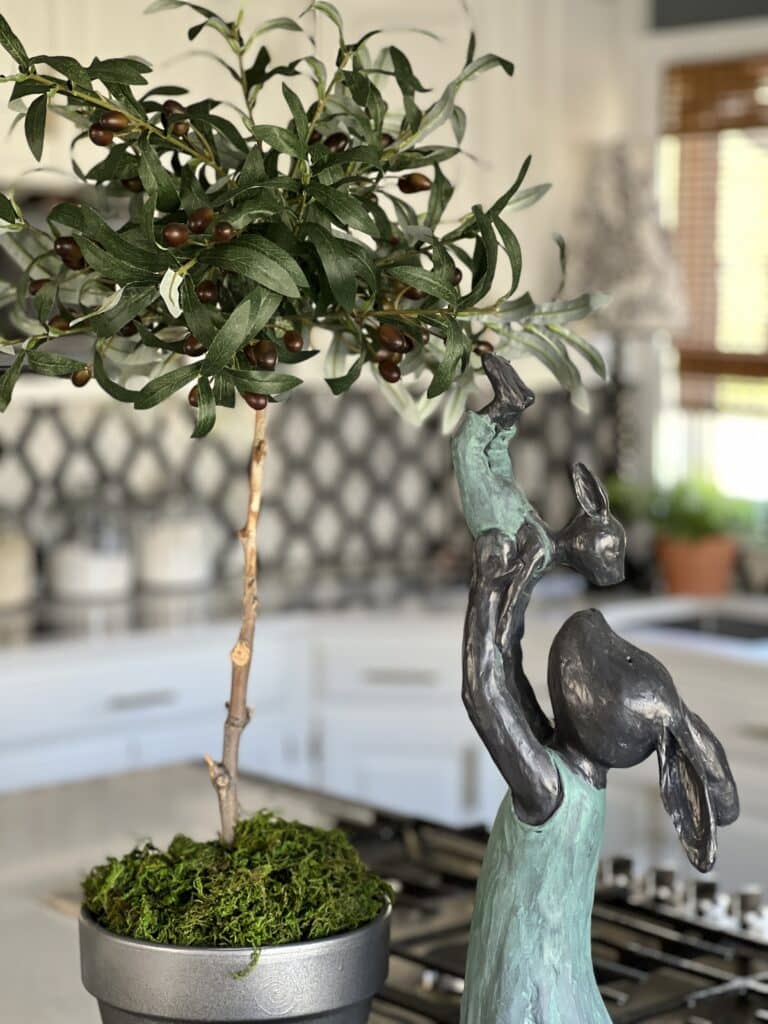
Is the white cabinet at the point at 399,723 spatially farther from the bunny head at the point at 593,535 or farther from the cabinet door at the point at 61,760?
the bunny head at the point at 593,535

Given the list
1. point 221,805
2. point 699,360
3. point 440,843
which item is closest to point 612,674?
point 221,805

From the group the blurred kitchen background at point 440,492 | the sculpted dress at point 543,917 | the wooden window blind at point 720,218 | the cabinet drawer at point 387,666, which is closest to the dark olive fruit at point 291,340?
the sculpted dress at point 543,917

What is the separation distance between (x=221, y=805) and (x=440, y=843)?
779 millimetres

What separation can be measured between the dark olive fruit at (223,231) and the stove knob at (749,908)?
0.99 meters

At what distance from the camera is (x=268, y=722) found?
3.91 m

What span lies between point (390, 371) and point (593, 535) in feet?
0.88

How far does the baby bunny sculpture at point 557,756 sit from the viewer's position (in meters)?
1.06

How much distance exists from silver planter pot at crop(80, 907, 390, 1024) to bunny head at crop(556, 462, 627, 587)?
32cm

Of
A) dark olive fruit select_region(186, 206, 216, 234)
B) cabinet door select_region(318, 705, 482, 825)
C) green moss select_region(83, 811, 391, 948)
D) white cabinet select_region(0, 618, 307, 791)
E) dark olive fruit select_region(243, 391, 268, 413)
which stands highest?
dark olive fruit select_region(186, 206, 216, 234)

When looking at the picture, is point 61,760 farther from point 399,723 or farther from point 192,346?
point 192,346

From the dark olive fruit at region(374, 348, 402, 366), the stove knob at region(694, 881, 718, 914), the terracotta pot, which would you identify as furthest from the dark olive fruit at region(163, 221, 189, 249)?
the terracotta pot

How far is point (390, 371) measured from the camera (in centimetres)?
→ 128

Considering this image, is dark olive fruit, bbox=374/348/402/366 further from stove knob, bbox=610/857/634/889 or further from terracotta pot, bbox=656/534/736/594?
terracotta pot, bbox=656/534/736/594

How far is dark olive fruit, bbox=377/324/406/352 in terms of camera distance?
1242mm
